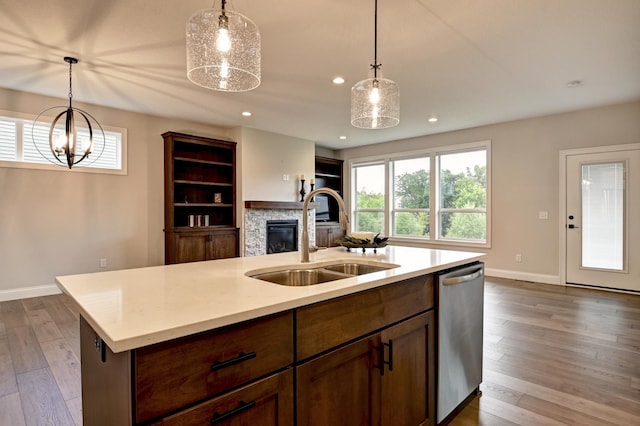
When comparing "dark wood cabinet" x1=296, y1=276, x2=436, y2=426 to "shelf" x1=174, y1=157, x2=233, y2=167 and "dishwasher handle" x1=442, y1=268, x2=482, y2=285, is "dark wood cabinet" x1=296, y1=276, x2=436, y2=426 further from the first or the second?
"shelf" x1=174, y1=157, x2=233, y2=167

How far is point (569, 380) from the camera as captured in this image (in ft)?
7.58

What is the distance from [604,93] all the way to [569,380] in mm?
3754

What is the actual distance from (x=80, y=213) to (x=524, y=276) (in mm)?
6709

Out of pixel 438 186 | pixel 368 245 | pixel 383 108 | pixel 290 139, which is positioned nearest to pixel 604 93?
pixel 438 186

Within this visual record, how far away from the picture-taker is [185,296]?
113 cm

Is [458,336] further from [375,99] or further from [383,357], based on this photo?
[375,99]

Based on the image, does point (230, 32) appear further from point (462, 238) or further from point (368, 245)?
point (462, 238)

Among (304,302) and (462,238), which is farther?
(462,238)

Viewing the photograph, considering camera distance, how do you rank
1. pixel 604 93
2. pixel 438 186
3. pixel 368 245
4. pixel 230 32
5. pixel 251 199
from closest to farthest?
pixel 230 32 → pixel 368 245 → pixel 604 93 → pixel 251 199 → pixel 438 186

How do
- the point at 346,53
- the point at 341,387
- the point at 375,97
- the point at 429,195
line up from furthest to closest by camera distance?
1. the point at 429,195
2. the point at 346,53
3. the point at 375,97
4. the point at 341,387

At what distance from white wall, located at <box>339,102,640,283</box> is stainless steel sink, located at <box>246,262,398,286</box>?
15.2 feet

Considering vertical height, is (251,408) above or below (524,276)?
above

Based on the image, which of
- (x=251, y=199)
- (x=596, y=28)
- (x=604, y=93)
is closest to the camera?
(x=596, y=28)

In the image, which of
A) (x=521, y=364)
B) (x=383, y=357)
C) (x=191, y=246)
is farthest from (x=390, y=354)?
(x=191, y=246)
